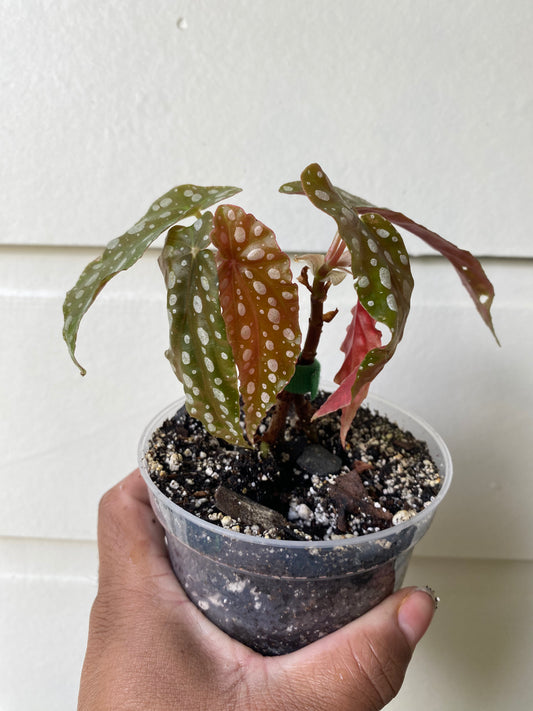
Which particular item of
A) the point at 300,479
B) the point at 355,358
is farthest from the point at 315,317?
the point at 300,479

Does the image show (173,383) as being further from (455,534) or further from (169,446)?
(455,534)

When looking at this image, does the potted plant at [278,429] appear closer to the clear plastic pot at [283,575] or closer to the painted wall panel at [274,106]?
the clear plastic pot at [283,575]

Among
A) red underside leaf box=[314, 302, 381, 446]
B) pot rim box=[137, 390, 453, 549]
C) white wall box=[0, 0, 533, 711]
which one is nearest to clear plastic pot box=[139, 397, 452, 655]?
pot rim box=[137, 390, 453, 549]

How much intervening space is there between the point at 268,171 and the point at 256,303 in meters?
0.34

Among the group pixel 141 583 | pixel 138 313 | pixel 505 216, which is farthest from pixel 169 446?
pixel 505 216

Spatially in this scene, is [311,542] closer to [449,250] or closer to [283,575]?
[283,575]

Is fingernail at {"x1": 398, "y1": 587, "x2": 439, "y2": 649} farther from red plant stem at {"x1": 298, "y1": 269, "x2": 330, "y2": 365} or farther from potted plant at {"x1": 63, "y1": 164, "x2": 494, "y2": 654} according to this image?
red plant stem at {"x1": 298, "y1": 269, "x2": 330, "y2": 365}

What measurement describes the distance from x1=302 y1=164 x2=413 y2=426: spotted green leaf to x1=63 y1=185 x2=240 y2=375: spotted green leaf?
0.10m

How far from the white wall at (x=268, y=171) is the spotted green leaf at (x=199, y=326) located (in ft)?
1.10

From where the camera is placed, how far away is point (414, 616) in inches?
20.0

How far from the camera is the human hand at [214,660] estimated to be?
0.48 metres

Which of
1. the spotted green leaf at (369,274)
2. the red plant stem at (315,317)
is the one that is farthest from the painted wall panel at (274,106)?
the spotted green leaf at (369,274)

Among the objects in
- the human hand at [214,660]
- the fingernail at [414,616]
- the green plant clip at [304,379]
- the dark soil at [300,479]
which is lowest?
the human hand at [214,660]

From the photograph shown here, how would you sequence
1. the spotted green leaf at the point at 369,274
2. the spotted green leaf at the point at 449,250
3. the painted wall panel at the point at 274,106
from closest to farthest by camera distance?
the spotted green leaf at the point at 369,274, the spotted green leaf at the point at 449,250, the painted wall panel at the point at 274,106
